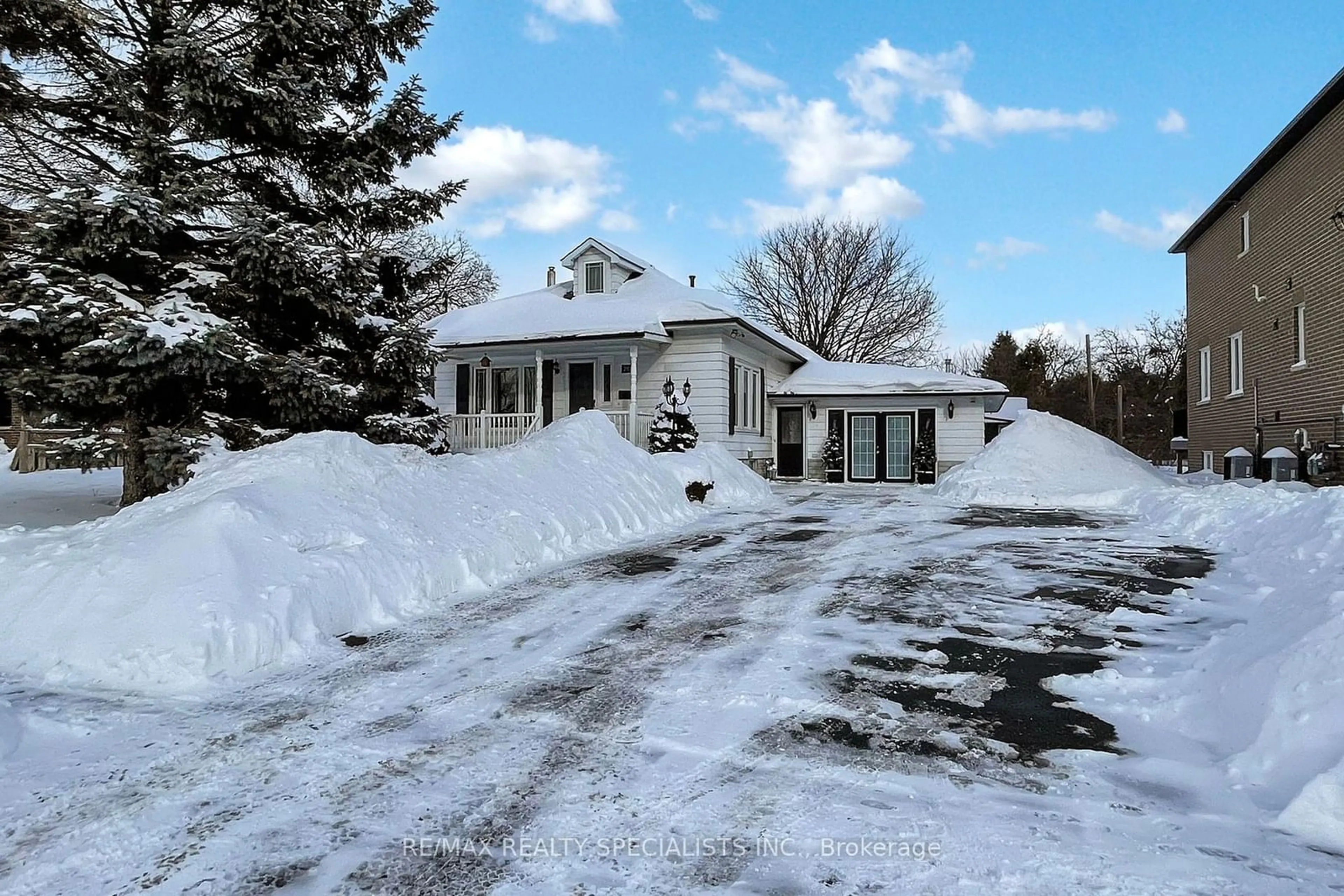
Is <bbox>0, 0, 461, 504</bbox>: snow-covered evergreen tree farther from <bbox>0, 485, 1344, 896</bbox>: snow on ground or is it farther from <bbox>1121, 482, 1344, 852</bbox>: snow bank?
<bbox>1121, 482, 1344, 852</bbox>: snow bank

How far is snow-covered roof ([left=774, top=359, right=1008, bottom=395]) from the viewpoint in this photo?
20516 mm

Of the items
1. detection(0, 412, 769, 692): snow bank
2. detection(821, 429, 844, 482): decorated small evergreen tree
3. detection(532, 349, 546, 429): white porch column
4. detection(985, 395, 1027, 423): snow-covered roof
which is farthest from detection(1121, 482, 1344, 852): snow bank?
detection(985, 395, 1027, 423): snow-covered roof

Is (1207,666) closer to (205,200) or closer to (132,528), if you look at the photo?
(132,528)

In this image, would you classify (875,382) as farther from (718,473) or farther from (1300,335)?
(1300,335)

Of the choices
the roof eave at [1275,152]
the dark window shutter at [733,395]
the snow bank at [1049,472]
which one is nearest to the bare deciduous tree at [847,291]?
the roof eave at [1275,152]

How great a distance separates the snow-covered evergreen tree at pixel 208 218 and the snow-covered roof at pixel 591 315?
6247 mm

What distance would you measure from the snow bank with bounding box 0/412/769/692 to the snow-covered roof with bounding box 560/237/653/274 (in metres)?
11.0

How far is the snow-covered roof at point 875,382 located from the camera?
20.5 metres

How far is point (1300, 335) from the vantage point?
1529 cm

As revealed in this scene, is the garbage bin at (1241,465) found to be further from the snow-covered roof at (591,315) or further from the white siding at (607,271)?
the white siding at (607,271)

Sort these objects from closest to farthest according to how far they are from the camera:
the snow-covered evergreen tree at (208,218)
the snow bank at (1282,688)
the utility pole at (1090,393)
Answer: the snow bank at (1282,688) → the snow-covered evergreen tree at (208,218) → the utility pole at (1090,393)

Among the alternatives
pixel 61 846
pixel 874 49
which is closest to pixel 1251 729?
pixel 61 846

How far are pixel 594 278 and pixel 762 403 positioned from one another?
6.00m

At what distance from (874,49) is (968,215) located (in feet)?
31.4
